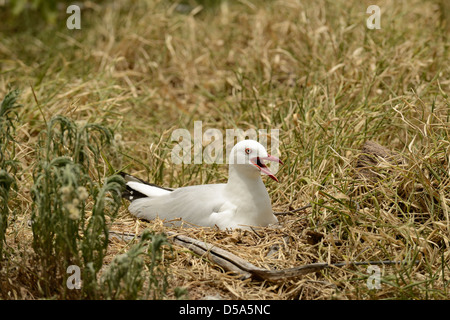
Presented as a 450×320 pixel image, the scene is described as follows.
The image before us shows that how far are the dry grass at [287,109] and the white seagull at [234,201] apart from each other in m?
0.14

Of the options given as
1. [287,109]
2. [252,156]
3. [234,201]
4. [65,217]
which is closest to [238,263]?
[234,201]

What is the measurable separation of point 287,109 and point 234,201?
1.46 meters

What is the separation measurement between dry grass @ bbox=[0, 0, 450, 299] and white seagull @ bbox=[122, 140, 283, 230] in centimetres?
14

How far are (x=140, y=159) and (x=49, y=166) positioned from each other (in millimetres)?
2138

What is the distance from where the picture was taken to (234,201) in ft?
11.9

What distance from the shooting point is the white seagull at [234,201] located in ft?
11.8

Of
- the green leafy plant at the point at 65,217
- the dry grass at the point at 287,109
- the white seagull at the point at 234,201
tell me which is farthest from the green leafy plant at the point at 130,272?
the white seagull at the point at 234,201

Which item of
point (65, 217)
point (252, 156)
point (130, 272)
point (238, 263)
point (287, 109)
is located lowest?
point (238, 263)

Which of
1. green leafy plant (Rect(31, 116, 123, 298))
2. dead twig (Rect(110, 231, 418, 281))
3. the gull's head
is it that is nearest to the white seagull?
the gull's head

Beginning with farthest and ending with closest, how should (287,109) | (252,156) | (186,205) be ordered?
(287,109) < (186,205) < (252,156)

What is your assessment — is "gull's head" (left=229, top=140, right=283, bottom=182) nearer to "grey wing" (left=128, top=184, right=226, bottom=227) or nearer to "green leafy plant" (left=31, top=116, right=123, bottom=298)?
"grey wing" (left=128, top=184, right=226, bottom=227)

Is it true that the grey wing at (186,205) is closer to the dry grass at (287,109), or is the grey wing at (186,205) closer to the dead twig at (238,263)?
the dry grass at (287,109)

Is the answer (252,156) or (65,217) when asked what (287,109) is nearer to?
(252,156)
